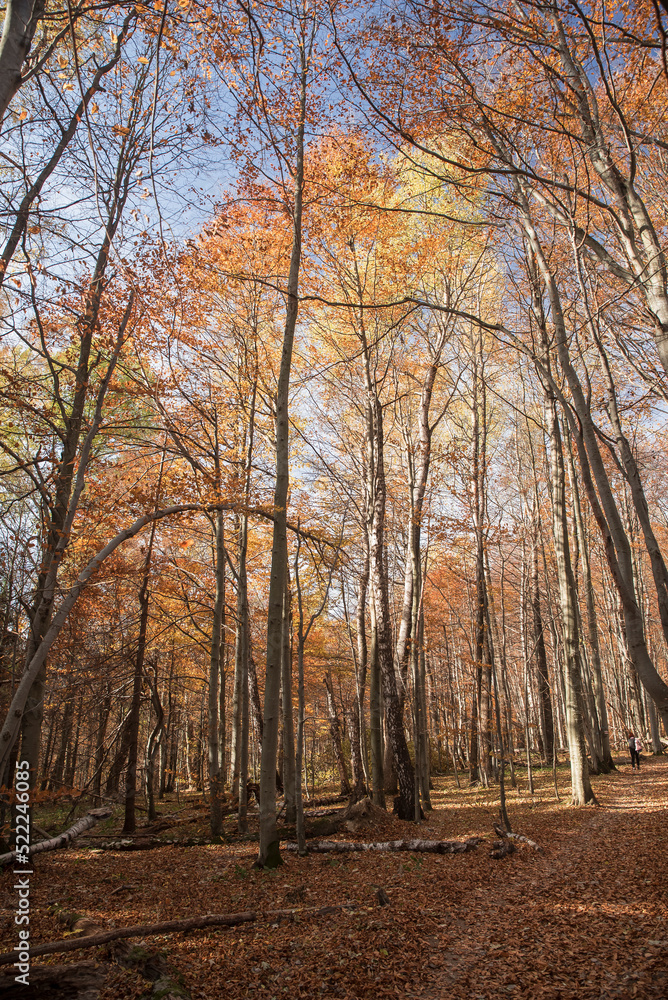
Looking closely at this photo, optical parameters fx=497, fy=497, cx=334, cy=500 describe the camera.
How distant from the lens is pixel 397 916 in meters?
4.41

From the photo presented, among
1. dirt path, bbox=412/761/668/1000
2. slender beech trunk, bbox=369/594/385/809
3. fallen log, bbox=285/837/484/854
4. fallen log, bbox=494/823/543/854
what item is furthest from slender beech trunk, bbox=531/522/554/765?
dirt path, bbox=412/761/668/1000

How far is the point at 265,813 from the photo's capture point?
18.8 feet

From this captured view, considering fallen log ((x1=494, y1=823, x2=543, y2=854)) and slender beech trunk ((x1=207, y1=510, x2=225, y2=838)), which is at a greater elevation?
slender beech trunk ((x1=207, y1=510, x2=225, y2=838))

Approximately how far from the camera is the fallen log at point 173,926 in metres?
3.23

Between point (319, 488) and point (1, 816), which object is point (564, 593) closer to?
point (319, 488)

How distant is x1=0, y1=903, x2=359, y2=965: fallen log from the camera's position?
127 inches

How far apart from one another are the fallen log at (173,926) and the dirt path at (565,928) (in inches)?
46.1

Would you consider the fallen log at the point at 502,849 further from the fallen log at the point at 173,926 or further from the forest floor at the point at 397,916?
the fallen log at the point at 173,926

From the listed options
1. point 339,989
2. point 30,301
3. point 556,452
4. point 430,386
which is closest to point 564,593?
point 556,452

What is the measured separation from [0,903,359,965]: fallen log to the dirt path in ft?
3.84

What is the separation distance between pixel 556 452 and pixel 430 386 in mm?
3053

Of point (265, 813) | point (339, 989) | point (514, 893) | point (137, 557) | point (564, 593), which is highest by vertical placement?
point (137, 557)

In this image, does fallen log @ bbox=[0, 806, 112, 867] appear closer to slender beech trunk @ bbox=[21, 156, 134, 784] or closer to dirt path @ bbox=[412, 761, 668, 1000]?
slender beech trunk @ bbox=[21, 156, 134, 784]

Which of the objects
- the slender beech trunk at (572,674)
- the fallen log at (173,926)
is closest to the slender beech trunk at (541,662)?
the slender beech trunk at (572,674)
